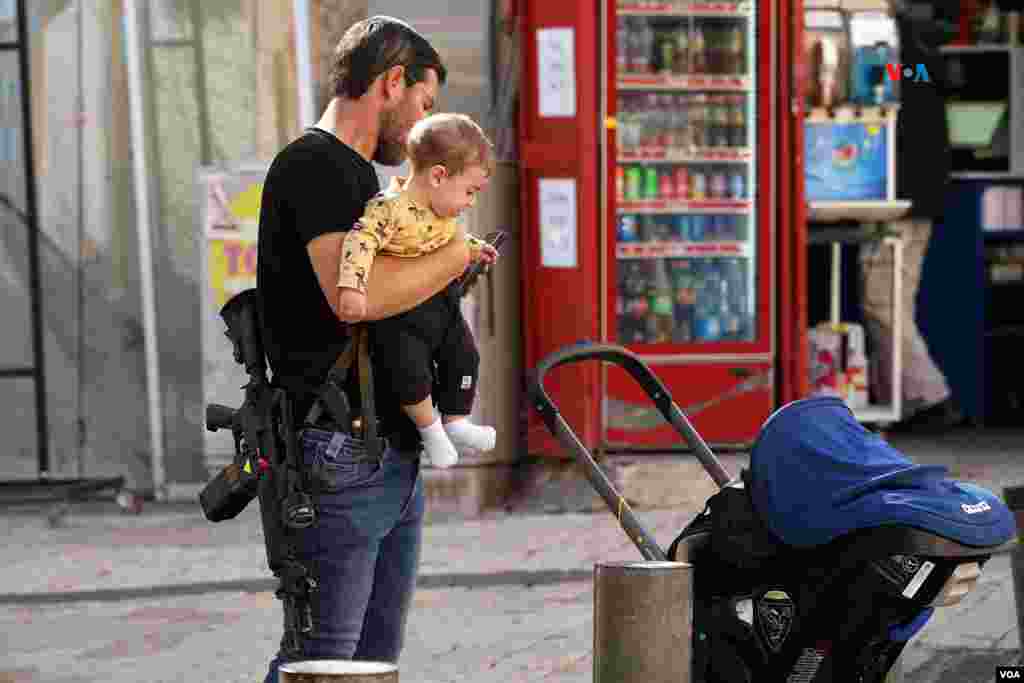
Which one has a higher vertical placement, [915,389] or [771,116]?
[771,116]

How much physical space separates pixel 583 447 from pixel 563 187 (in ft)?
16.6

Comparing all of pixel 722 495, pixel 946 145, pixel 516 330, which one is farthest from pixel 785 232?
pixel 722 495

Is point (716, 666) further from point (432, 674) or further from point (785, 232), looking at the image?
point (785, 232)

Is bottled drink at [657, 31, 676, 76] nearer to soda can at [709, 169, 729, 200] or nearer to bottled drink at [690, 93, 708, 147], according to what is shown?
bottled drink at [690, 93, 708, 147]

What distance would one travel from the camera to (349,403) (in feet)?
12.7

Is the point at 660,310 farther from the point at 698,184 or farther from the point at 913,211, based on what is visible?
the point at 913,211

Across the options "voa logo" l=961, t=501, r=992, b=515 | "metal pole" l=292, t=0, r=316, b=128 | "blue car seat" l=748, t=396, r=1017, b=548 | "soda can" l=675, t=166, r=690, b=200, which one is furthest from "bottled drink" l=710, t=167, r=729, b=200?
"voa logo" l=961, t=501, r=992, b=515

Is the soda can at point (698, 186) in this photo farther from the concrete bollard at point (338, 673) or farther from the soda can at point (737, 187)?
the concrete bollard at point (338, 673)

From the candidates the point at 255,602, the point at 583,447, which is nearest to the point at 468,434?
the point at 583,447

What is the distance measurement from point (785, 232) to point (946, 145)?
2270mm

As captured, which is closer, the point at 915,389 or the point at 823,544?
the point at 823,544

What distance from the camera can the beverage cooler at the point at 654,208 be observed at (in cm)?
981

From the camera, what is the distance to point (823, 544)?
440 cm

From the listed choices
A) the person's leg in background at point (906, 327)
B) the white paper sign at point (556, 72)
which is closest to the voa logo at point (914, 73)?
the person's leg in background at point (906, 327)
